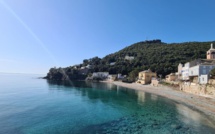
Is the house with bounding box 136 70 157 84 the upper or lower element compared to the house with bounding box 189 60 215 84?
lower

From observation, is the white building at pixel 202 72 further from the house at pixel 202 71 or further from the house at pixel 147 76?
the house at pixel 147 76

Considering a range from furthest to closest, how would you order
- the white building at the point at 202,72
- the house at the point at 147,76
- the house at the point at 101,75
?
the house at the point at 101,75, the house at the point at 147,76, the white building at the point at 202,72

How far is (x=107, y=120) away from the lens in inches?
766

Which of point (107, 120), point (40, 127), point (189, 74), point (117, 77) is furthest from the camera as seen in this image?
point (117, 77)

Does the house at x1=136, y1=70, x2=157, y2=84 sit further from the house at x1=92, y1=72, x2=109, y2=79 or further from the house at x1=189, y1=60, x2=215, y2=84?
the house at x1=92, y1=72, x2=109, y2=79

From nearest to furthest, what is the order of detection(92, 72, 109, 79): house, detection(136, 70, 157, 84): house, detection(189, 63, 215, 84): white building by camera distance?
detection(189, 63, 215, 84): white building < detection(136, 70, 157, 84): house < detection(92, 72, 109, 79): house

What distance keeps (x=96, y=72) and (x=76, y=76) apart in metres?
15.9

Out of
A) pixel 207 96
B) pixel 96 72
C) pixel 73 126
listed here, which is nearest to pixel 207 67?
pixel 207 96

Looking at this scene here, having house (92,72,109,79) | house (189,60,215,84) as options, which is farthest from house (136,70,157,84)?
house (92,72,109,79)

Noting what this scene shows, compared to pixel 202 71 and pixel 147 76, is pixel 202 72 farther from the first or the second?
pixel 147 76

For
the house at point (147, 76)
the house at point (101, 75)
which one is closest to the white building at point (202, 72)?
the house at point (147, 76)

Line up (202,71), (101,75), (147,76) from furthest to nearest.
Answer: (101,75) → (147,76) → (202,71)

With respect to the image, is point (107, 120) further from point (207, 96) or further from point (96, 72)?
point (96, 72)

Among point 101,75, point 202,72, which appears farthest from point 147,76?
point 101,75
